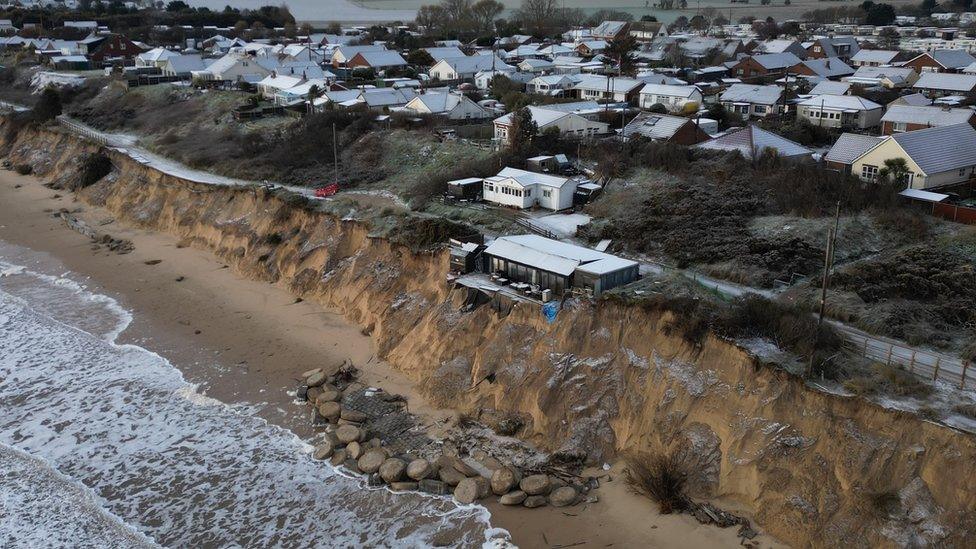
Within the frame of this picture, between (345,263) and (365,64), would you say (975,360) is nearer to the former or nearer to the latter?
(345,263)

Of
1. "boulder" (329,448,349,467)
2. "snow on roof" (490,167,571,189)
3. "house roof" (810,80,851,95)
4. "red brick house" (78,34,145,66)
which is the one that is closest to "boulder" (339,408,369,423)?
"boulder" (329,448,349,467)

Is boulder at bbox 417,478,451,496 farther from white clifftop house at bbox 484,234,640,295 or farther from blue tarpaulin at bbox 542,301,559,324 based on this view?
white clifftop house at bbox 484,234,640,295

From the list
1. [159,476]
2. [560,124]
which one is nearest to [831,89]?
[560,124]

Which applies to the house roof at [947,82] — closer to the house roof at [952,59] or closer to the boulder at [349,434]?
the house roof at [952,59]

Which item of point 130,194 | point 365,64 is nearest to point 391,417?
point 130,194

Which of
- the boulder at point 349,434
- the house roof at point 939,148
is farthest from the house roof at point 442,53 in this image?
the boulder at point 349,434
